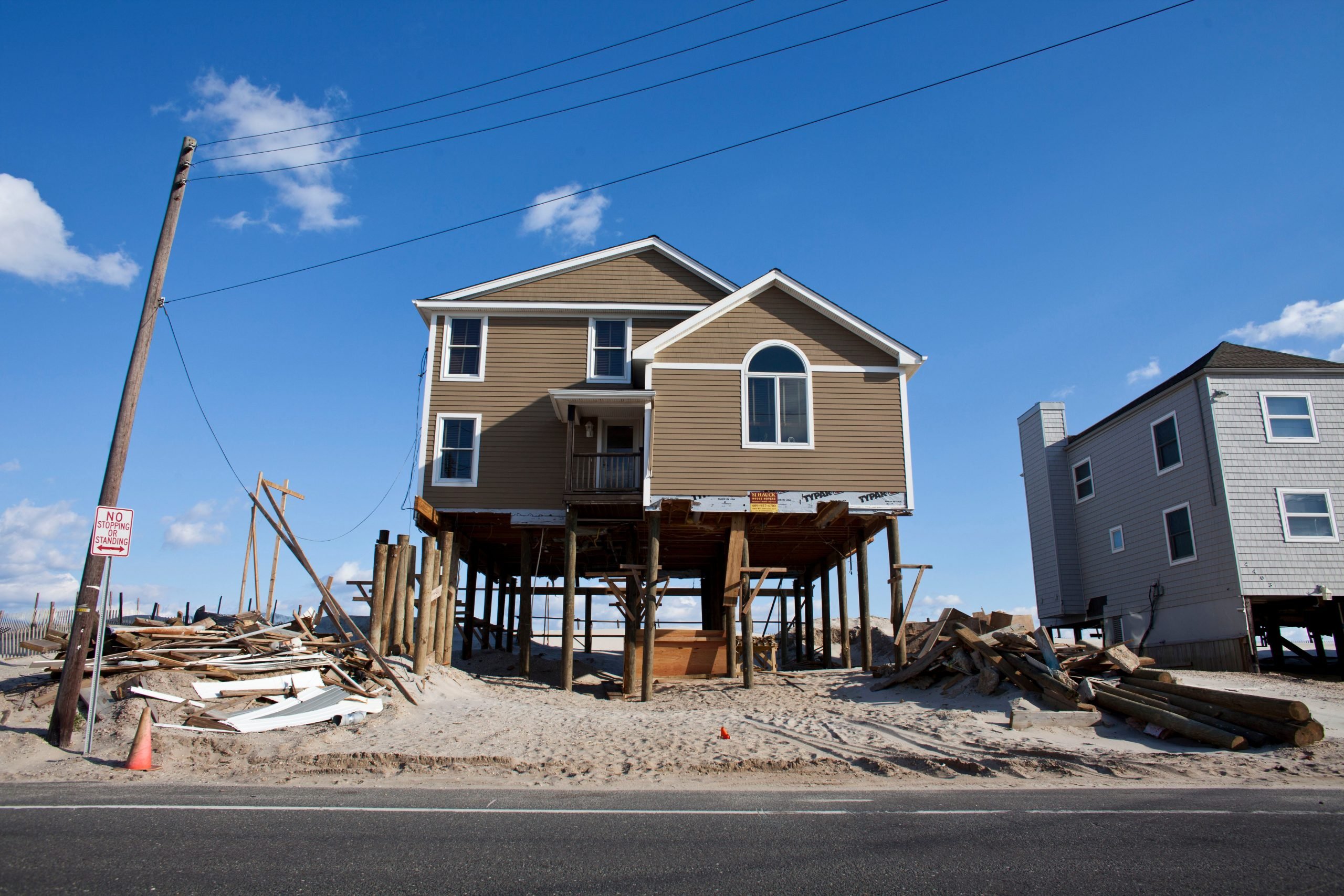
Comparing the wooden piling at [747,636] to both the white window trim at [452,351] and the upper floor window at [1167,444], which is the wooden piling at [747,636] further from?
the upper floor window at [1167,444]

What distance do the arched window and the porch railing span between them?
2820mm

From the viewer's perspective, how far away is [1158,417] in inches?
952

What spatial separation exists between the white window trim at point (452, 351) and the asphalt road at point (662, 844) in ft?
Result: 47.2

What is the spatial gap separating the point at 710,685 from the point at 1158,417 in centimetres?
1520

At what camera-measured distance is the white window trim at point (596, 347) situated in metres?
22.4

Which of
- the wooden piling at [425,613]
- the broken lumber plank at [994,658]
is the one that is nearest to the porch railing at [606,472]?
the wooden piling at [425,613]

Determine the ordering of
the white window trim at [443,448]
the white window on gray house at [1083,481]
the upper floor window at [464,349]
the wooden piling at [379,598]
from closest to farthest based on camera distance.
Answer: the wooden piling at [379,598] → the white window trim at [443,448] → the upper floor window at [464,349] → the white window on gray house at [1083,481]

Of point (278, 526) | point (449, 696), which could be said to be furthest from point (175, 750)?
point (449, 696)

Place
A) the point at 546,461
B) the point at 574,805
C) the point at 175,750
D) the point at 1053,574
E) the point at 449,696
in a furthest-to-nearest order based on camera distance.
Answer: the point at 1053,574 → the point at 546,461 → the point at 449,696 → the point at 175,750 → the point at 574,805

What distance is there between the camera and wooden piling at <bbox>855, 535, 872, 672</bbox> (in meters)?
21.2

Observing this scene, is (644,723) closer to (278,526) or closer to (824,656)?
(278,526)

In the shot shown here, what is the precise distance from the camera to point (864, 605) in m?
21.6

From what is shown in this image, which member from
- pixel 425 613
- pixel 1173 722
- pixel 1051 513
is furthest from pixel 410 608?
pixel 1051 513

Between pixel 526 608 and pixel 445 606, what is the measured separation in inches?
99.1
